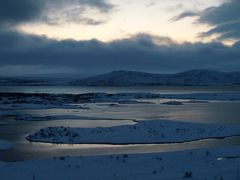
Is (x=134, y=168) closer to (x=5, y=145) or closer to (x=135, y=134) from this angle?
(x=5, y=145)

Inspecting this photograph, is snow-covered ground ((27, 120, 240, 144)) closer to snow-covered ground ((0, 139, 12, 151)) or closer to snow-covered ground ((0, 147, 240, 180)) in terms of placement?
snow-covered ground ((0, 139, 12, 151))

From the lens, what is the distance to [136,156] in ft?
61.6

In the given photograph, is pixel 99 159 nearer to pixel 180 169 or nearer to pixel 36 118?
pixel 180 169

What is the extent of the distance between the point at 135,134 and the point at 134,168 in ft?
43.3

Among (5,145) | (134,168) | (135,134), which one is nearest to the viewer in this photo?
(134,168)

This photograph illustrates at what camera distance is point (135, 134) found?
2877cm

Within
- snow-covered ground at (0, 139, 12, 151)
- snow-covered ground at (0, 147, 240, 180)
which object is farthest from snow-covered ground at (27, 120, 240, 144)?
snow-covered ground at (0, 147, 240, 180)

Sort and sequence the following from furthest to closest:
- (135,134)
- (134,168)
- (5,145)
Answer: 1. (135,134)
2. (5,145)
3. (134,168)

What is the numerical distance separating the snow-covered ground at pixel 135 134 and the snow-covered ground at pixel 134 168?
8093mm

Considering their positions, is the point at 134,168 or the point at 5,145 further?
the point at 5,145

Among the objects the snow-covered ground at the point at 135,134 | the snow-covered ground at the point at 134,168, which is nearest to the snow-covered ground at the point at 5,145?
the snow-covered ground at the point at 135,134

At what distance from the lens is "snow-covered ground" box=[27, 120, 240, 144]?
2708 cm

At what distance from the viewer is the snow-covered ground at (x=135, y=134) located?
27.1 metres

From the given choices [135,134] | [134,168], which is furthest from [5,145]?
[134,168]
